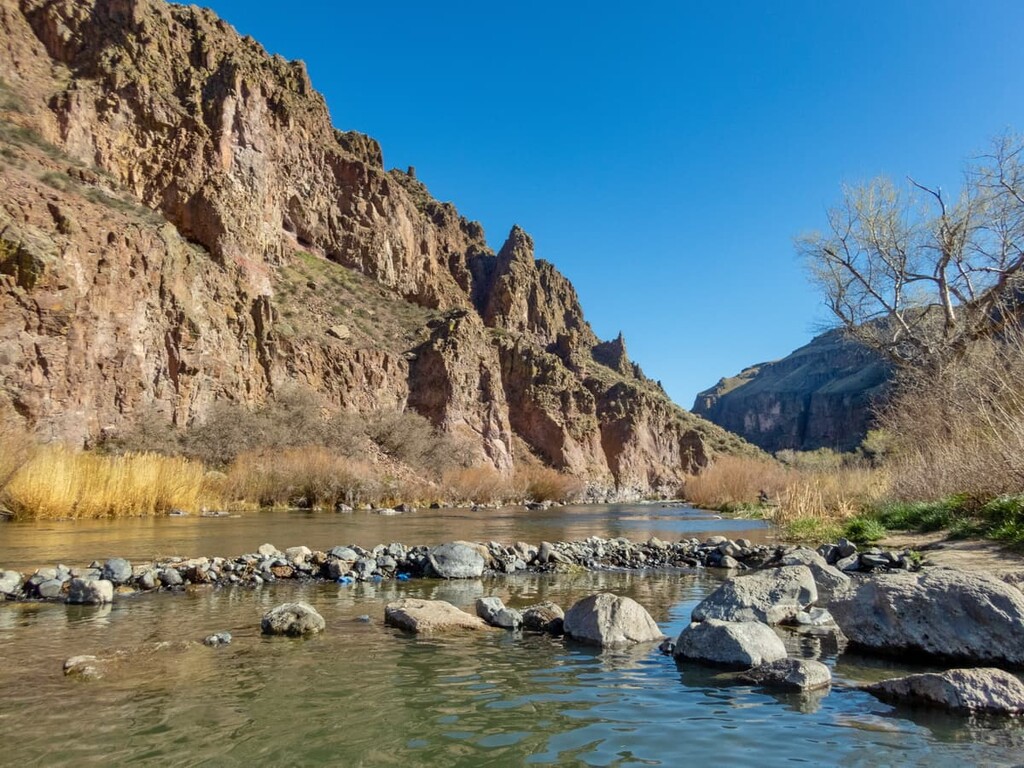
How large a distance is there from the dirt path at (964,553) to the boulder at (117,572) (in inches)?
465

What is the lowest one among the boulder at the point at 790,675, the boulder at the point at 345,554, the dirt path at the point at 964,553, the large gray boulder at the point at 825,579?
the boulder at the point at 790,675

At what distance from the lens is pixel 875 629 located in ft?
20.4

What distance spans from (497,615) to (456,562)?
14.9 ft

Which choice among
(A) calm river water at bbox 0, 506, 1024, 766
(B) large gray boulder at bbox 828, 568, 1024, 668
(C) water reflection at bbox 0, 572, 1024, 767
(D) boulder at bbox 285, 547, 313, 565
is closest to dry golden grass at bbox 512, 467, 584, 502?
(D) boulder at bbox 285, 547, 313, 565

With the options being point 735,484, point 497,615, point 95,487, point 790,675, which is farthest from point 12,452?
point 735,484

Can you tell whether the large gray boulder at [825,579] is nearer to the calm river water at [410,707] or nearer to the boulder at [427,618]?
the calm river water at [410,707]

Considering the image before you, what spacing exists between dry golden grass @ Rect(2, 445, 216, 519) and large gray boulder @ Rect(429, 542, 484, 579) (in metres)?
13.8

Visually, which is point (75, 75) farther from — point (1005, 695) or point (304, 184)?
point (1005, 695)

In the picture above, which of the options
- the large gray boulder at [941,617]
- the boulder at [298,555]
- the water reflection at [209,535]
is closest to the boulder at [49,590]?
the water reflection at [209,535]

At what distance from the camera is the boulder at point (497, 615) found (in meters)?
7.55

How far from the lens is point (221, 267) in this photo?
52.7m

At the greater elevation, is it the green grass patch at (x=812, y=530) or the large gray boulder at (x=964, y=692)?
the green grass patch at (x=812, y=530)

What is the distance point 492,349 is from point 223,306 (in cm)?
3706

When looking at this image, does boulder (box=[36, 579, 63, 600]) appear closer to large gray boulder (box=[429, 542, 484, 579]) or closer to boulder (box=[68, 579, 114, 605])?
boulder (box=[68, 579, 114, 605])
